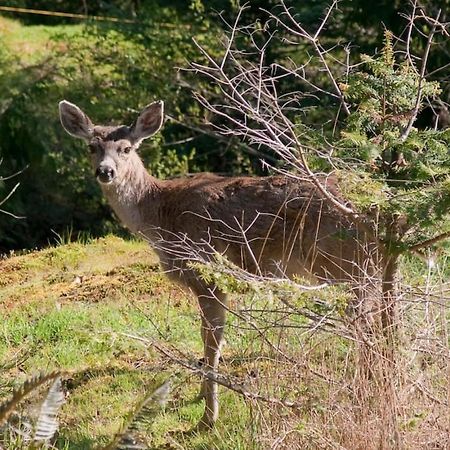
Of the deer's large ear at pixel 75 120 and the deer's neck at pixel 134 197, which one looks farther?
the deer's large ear at pixel 75 120

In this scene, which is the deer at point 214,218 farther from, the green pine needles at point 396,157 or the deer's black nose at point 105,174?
the green pine needles at point 396,157

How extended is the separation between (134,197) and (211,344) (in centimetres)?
152

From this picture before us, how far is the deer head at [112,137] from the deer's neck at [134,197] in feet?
0.20

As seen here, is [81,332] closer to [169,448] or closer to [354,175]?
[169,448]

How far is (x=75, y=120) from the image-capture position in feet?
29.2

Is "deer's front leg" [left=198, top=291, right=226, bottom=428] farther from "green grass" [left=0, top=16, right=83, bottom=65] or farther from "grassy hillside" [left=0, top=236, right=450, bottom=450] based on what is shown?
"green grass" [left=0, top=16, right=83, bottom=65]

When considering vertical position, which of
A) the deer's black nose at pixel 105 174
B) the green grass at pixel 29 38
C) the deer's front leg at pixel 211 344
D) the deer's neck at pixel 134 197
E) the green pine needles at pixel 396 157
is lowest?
the green grass at pixel 29 38

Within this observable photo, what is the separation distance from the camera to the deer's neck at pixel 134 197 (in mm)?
8555

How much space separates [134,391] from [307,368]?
2.38 metres

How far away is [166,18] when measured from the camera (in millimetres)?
14953

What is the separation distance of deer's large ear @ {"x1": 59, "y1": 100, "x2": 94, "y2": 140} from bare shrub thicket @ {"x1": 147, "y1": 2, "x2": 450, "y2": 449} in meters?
3.26

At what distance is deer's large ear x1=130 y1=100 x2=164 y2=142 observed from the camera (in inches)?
351

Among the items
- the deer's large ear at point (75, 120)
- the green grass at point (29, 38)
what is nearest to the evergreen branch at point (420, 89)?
the deer's large ear at point (75, 120)

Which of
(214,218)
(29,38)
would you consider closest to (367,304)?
(214,218)
